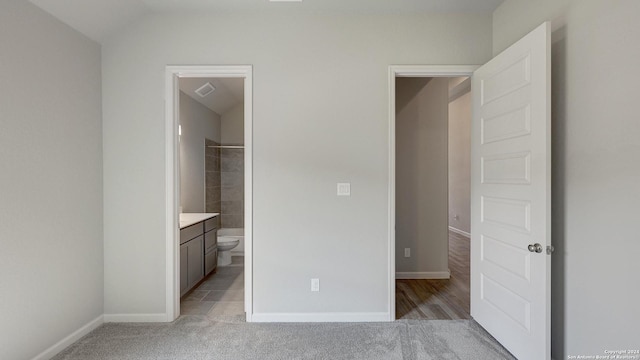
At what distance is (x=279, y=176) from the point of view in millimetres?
2604

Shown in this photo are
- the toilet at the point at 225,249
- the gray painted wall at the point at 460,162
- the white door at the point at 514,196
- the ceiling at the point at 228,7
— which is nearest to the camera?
the white door at the point at 514,196

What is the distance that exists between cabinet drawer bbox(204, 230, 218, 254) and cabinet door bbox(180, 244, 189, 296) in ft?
1.65

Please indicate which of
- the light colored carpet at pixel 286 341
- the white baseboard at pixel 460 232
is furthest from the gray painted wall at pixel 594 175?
the white baseboard at pixel 460 232

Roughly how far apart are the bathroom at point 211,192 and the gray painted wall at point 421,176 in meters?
2.25

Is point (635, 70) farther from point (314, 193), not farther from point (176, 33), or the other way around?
point (176, 33)

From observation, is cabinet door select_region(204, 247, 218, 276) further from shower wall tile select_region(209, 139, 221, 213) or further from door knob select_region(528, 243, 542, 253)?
door knob select_region(528, 243, 542, 253)

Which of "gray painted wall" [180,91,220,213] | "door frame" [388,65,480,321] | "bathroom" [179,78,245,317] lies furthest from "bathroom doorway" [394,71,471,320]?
"gray painted wall" [180,91,220,213]

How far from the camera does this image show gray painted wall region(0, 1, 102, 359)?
5.96 ft

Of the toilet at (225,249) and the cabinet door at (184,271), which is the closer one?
the cabinet door at (184,271)

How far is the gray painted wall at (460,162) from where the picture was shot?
262 inches

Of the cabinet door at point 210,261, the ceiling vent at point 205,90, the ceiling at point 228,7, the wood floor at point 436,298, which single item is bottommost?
the wood floor at point 436,298

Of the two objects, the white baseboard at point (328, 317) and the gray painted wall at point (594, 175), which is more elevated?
the gray painted wall at point (594, 175)

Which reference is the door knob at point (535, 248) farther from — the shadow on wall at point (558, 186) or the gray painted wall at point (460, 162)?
the gray painted wall at point (460, 162)

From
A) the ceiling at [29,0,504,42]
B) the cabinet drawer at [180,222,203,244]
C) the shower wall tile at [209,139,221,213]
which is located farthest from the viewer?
the shower wall tile at [209,139,221,213]
